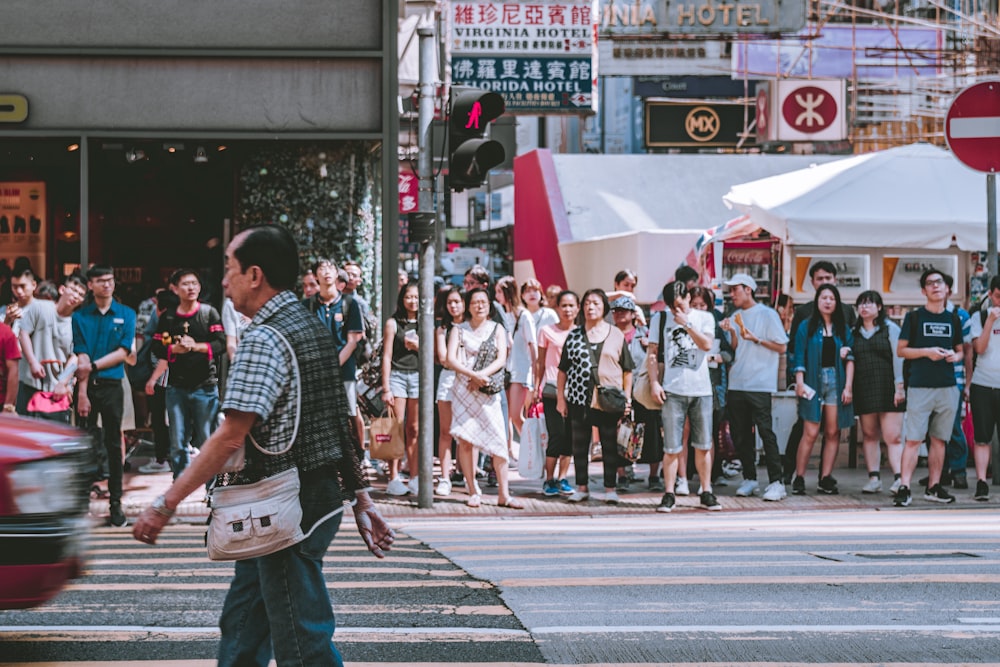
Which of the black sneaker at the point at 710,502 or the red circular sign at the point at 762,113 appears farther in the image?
the red circular sign at the point at 762,113

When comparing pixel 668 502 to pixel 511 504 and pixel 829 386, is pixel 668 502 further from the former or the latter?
pixel 829 386

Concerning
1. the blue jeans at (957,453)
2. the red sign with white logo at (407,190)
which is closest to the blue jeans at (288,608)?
the blue jeans at (957,453)

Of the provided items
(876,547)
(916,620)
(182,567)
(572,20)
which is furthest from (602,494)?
(572,20)

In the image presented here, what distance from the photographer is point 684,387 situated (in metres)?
11.6

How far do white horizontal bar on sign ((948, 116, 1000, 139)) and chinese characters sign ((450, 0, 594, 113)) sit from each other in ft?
35.9

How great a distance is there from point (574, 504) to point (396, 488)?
1636 mm

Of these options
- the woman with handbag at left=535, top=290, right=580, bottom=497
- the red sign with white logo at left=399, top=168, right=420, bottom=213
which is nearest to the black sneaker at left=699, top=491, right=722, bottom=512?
the woman with handbag at left=535, top=290, right=580, bottom=497

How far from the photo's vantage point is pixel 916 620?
660cm

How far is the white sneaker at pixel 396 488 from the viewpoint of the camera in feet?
41.5

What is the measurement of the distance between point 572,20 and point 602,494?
479 inches

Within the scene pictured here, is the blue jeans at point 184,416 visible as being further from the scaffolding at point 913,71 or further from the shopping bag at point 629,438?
the scaffolding at point 913,71

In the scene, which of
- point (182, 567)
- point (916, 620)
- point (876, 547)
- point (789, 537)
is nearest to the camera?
point (916, 620)

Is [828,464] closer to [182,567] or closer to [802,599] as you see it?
[802,599]

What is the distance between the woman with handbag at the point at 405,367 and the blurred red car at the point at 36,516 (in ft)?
23.3
